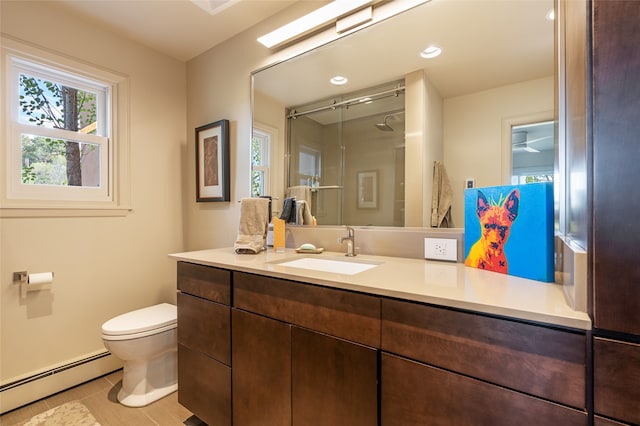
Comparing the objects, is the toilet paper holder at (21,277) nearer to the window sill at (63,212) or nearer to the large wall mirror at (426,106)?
the window sill at (63,212)

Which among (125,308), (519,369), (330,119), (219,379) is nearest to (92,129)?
(125,308)

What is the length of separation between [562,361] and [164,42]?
2.92 metres

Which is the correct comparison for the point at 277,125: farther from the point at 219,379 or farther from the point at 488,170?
the point at 219,379

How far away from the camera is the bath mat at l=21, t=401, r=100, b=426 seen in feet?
5.30

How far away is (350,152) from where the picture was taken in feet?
5.54

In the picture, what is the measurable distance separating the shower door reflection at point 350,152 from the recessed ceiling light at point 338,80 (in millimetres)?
87

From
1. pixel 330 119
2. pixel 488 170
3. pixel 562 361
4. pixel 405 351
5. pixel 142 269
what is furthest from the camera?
pixel 142 269

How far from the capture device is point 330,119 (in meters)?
1.79

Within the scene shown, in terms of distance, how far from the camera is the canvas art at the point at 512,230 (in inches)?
38.8

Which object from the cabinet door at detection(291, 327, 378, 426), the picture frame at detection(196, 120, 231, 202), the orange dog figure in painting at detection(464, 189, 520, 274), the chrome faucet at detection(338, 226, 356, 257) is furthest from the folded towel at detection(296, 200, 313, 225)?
the orange dog figure in painting at detection(464, 189, 520, 274)

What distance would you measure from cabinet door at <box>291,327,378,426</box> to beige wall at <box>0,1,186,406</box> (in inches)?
70.0

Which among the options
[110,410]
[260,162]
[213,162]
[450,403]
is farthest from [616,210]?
[110,410]

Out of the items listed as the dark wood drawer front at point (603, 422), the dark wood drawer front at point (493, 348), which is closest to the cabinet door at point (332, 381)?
the dark wood drawer front at point (493, 348)

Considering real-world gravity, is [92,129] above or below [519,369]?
above
